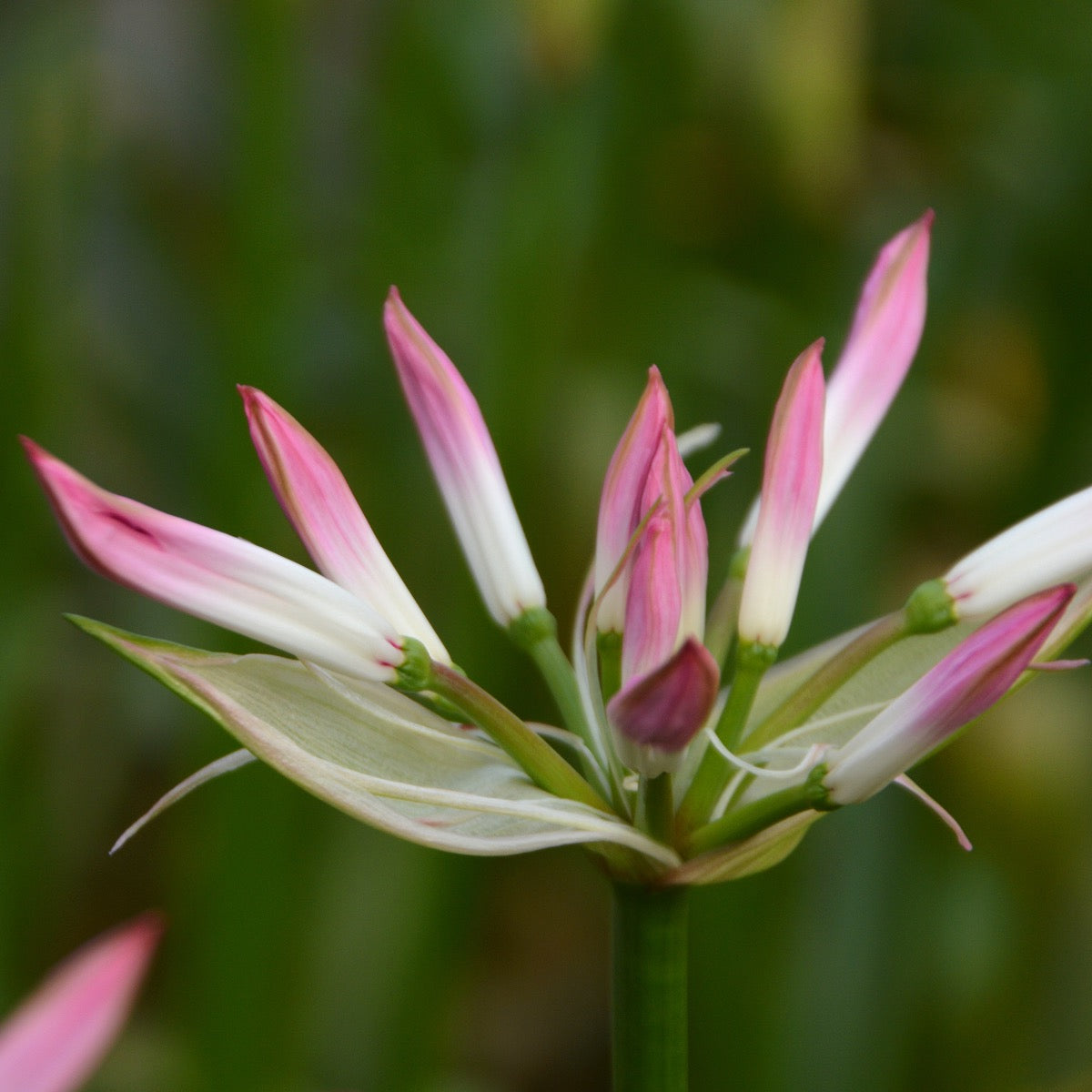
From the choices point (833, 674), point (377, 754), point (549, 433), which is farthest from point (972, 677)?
point (549, 433)

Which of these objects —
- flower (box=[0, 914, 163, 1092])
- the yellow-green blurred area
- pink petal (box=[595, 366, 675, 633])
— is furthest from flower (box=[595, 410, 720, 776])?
the yellow-green blurred area

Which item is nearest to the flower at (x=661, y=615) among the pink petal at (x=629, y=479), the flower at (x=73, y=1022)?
the pink petal at (x=629, y=479)

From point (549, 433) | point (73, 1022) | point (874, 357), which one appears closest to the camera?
point (73, 1022)

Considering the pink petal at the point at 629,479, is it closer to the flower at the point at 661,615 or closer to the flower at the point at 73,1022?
the flower at the point at 661,615

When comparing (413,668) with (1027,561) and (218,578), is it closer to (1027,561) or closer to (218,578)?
(218,578)

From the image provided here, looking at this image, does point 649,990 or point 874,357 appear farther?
point 874,357

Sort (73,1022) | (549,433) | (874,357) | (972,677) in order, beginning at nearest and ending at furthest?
1. (73,1022)
2. (972,677)
3. (874,357)
4. (549,433)

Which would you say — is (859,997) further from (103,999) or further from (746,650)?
(103,999)
